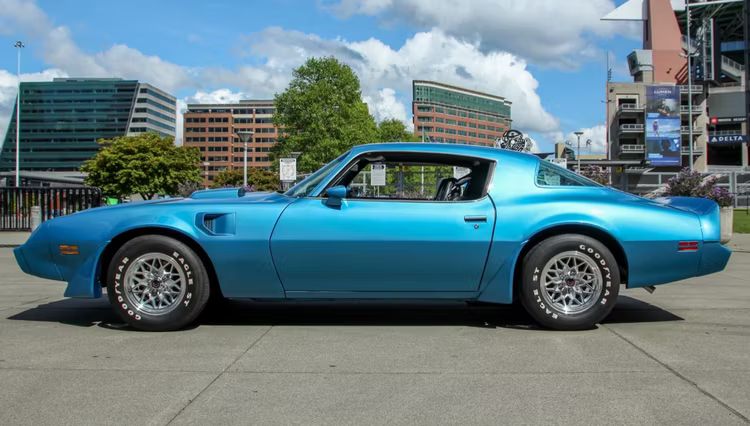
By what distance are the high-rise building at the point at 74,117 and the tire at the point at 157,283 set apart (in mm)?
159196

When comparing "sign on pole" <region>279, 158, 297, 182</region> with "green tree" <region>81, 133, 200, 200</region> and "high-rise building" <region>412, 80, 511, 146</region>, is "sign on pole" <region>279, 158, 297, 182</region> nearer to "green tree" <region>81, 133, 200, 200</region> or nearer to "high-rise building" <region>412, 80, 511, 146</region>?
"green tree" <region>81, 133, 200, 200</region>

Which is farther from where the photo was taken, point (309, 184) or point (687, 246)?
point (309, 184)

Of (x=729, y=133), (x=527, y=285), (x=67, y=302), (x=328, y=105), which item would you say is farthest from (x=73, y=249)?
(x=729, y=133)

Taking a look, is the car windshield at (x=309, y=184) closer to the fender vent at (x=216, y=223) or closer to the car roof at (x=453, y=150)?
the car roof at (x=453, y=150)

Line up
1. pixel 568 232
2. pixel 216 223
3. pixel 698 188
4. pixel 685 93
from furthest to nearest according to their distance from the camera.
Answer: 1. pixel 685 93
2. pixel 698 188
3. pixel 568 232
4. pixel 216 223

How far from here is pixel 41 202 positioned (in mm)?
21172

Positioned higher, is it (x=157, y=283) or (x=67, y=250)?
(x=67, y=250)

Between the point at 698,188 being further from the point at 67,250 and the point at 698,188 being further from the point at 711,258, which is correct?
the point at 67,250

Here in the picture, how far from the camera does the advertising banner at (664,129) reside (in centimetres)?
8475

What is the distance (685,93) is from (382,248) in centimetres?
9556

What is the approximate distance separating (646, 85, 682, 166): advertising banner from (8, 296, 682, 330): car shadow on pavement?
86.1 meters

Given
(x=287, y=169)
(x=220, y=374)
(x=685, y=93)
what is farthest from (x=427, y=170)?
(x=685, y=93)

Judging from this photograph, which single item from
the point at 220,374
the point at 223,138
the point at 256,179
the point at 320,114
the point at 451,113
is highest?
the point at 451,113

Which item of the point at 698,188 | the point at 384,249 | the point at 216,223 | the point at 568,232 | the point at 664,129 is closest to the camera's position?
the point at 384,249
